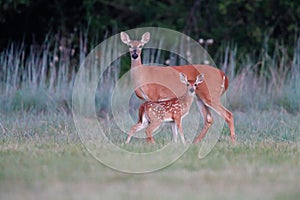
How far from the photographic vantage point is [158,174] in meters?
7.00

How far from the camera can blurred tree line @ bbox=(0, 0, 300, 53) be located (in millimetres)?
20188

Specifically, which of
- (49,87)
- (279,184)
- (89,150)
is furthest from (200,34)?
(279,184)

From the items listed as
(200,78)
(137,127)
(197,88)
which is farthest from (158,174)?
(197,88)

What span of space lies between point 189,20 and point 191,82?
11.2 m

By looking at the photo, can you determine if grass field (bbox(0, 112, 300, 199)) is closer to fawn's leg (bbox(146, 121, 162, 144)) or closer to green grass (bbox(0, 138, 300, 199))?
green grass (bbox(0, 138, 300, 199))

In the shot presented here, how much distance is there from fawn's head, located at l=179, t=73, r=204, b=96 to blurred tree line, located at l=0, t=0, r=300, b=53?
33.3ft

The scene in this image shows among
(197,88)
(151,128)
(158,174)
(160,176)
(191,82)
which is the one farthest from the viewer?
(197,88)

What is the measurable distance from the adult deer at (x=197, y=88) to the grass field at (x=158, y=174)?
2.47ft

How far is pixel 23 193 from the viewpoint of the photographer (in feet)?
19.8

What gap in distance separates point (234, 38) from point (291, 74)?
585 cm

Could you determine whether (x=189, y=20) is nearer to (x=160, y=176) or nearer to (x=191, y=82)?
(x=191, y=82)

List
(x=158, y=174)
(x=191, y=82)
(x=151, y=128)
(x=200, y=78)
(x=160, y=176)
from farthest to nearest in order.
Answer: (x=200, y=78) → (x=191, y=82) → (x=151, y=128) → (x=158, y=174) → (x=160, y=176)

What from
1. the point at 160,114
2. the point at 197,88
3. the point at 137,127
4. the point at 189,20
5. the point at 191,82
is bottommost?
the point at 189,20

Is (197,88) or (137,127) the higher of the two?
(197,88)
